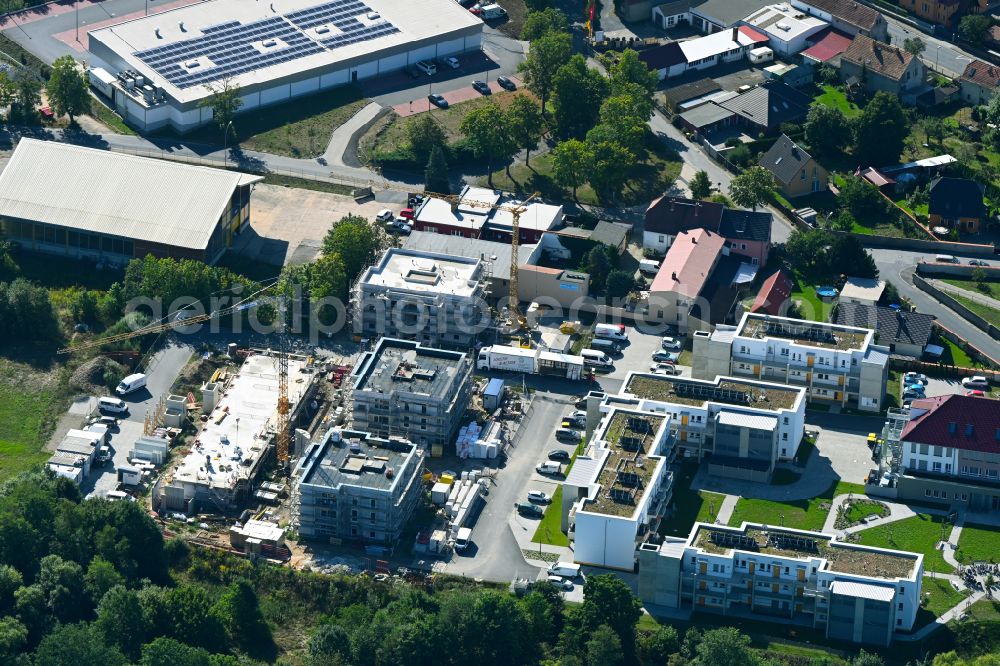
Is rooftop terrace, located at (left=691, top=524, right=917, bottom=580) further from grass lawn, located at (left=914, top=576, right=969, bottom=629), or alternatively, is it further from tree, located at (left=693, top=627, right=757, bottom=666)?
tree, located at (left=693, top=627, right=757, bottom=666)

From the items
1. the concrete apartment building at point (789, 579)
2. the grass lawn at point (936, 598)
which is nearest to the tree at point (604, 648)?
the concrete apartment building at point (789, 579)

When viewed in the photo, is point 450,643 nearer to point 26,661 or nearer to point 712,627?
point 712,627

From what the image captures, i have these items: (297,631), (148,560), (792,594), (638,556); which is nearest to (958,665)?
(792,594)

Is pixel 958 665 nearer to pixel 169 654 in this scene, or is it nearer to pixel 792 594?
pixel 792 594

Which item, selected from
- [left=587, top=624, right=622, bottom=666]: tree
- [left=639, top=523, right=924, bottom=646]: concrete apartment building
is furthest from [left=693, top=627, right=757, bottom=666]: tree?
[left=639, top=523, right=924, bottom=646]: concrete apartment building

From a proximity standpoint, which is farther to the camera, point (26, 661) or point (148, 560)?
point (148, 560)
